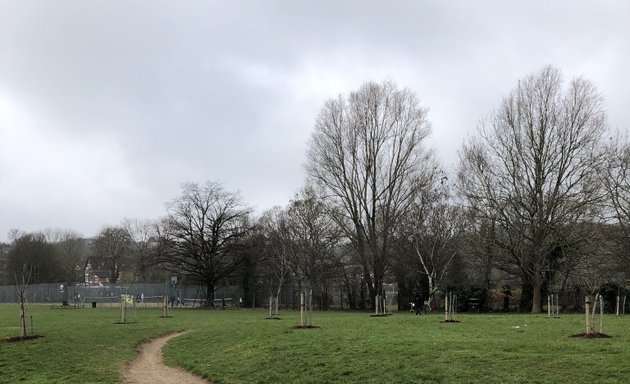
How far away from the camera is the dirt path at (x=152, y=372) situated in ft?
45.8

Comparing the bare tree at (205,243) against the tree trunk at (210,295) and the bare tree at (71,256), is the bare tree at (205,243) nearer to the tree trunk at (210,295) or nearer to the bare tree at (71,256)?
the tree trunk at (210,295)

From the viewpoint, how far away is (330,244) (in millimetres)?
54281

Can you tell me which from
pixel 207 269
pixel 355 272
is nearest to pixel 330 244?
pixel 355 272

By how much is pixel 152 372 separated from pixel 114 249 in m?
85.3

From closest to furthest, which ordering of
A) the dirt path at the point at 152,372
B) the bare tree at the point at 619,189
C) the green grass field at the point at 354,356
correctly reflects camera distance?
the green grass field at the point at 354,356 < the dirt path at the point at 152,372 < the bare tree at the point at 619,189

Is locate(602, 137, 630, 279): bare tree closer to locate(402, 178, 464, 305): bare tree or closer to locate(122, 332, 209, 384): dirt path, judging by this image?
locate(402, 178, 464, 305): bare tree

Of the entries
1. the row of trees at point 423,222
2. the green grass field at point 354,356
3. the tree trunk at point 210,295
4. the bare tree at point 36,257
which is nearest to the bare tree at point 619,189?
the row of trees at point 423,222

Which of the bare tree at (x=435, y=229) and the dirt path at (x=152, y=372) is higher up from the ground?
the bare tree at (x=435, y=229)

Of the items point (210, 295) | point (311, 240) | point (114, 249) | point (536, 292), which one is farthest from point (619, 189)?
point (114, 249)

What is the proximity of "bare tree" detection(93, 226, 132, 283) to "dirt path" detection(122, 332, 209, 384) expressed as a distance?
80634 millimetres

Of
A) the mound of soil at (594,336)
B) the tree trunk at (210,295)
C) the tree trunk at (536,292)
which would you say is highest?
the mound of soil at (594,336)

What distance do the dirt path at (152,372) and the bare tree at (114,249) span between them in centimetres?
8063

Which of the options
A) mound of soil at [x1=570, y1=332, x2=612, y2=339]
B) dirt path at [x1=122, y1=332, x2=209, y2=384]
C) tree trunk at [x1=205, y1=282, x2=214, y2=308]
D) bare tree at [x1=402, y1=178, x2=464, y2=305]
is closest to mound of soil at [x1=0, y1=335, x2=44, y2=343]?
dirt path at [x1=122, y1=332, x2=209, y2=384]

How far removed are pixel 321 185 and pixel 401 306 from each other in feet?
44.2
